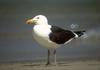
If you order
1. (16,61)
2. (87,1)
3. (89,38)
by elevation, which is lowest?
(16,61)

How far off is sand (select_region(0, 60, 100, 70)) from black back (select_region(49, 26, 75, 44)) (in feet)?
0.53

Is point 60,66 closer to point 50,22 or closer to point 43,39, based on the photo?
point 43,39

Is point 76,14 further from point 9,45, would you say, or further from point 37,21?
point 37,21

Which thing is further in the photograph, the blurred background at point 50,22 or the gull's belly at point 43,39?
the blurred background at point 50,22

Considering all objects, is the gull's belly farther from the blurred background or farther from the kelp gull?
the blurred background

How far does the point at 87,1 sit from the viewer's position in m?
3.81

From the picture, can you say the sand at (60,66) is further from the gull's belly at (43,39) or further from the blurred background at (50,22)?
the blurred background at (50,22)

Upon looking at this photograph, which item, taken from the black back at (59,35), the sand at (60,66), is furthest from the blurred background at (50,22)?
the black back at (59,35)

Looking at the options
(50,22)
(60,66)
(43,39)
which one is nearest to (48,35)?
(43,39)

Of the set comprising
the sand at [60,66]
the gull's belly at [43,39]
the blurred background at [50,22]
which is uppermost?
the blurred background at [50,22]

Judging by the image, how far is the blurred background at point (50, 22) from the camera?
3.46 metres

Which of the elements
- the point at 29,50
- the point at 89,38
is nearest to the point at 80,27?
the point at 89,38

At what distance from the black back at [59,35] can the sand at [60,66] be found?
0.53 ft

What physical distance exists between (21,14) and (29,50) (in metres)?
0.39
